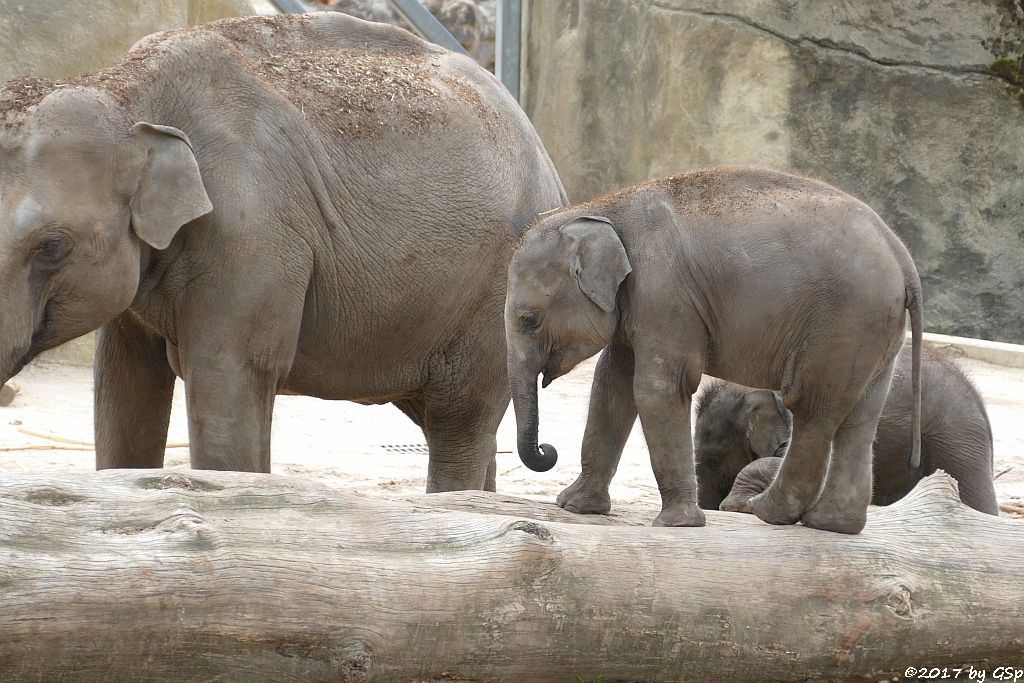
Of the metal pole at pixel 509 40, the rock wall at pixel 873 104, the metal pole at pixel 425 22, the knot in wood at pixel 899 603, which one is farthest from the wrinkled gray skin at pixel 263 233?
the rock wall at pixel 873 104

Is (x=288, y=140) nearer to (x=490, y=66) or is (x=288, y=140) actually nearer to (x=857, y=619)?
(x=857, y=619)

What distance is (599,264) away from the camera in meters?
3.17

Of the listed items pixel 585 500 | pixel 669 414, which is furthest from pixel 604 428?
pixel 669 414

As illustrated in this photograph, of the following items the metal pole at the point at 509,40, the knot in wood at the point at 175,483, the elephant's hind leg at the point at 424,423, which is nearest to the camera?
the knot in wood at the point at 175,483

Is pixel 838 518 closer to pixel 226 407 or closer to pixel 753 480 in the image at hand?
pixel 753 480

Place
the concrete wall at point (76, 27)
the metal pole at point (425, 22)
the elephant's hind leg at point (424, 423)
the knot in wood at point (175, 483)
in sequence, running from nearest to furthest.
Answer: the knot in wood at point (175, 483)
the elephant's hind leg at point (424, 423)
the concrete wall at point (76, 27)
the metal pole at point (425, 22)

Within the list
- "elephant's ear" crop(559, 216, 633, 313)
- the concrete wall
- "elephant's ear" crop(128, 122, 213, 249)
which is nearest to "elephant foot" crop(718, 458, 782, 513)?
"elephant's ear" crop(559, 216, 633, 313)

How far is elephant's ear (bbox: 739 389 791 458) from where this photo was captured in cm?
454

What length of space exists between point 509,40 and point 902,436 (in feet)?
22.9

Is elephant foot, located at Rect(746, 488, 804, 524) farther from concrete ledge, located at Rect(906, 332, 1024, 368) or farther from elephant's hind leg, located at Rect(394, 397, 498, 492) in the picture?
concrete ledge, located at Rect(906, 332, 1024, 368)

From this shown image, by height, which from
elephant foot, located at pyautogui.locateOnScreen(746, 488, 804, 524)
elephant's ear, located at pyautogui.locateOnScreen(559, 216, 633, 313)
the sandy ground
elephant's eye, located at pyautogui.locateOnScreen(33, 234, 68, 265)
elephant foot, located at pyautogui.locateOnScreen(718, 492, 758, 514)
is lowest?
the sandy ground

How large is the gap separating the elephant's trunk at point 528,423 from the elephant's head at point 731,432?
4.88 feet

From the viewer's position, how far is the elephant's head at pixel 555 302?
3.17 m
